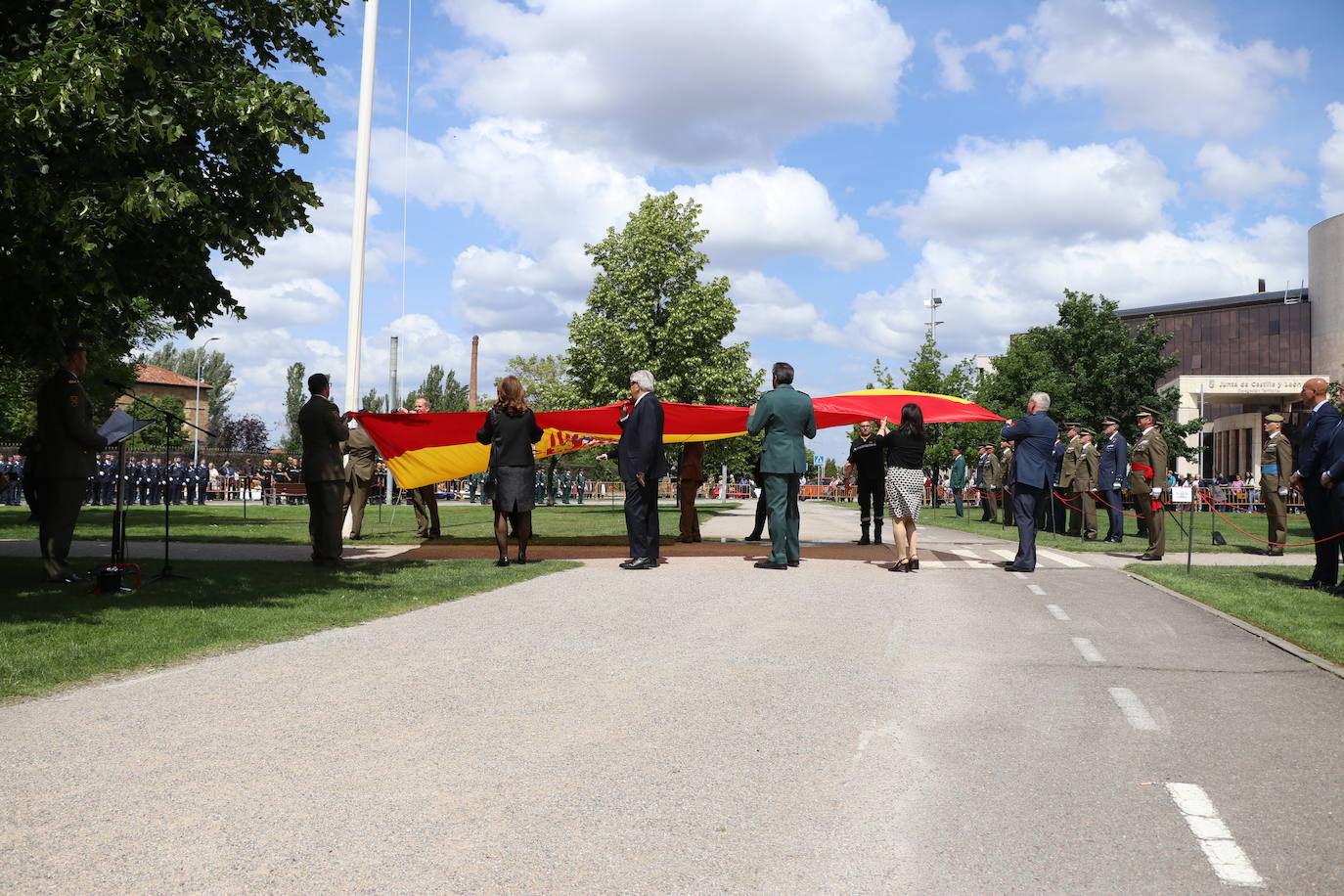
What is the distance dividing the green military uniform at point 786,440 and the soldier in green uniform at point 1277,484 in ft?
27.0

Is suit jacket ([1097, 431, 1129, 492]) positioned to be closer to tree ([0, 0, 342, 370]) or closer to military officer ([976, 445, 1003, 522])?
military officer ([976, 445, 1003, 522])

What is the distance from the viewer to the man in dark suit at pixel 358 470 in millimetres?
17938

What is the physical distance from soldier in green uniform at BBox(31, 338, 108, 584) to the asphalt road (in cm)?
409

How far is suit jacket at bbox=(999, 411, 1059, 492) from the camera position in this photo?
45.9 feet

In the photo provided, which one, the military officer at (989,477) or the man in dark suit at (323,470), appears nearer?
the man in dark suit at (323,470)

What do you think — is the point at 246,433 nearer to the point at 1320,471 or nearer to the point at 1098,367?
the point at 1098,367

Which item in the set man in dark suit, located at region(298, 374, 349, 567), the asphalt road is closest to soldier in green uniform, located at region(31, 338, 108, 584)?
man in dark suit, located at region(298, 374, 349, 567)

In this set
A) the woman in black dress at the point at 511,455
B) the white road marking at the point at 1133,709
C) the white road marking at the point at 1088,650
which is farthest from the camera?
the woman in black dress at the point at 511,455

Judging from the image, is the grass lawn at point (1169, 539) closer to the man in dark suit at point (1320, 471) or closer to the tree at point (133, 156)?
the man in dark suit at point (1320, 471)

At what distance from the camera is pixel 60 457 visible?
10.4 metres

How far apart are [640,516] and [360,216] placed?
9.47m

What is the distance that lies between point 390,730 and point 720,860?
7.00ft

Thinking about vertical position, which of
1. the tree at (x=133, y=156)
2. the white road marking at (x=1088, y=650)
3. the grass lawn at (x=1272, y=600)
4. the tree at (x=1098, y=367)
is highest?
the tree at (x=1098, y=367)

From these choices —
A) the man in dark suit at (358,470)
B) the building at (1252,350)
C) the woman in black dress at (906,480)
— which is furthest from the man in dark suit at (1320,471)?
the building at (1252,350)
